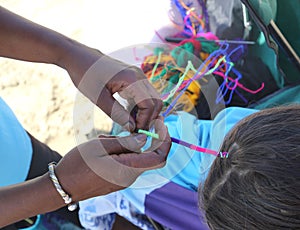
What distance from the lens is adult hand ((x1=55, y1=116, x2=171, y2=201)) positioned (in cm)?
61

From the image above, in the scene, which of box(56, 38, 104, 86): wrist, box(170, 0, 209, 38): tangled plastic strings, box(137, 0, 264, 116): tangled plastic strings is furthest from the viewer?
box(170, 0, 209, 38): tangled plastic strings

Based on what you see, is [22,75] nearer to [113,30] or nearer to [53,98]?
[53,98]

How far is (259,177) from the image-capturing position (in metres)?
0.63

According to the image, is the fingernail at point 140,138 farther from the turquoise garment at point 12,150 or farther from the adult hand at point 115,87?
the turquoise garment at point 12,150

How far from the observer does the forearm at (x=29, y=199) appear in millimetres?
625

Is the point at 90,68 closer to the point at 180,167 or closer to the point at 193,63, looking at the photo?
the point at 180,167

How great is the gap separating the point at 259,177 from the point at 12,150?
50 centimetres

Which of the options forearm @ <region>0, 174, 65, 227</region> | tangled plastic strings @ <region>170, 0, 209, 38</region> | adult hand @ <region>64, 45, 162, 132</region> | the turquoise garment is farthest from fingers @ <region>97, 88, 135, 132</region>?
tangled plastic strings @ <region>170, 0, 209, 38</region>

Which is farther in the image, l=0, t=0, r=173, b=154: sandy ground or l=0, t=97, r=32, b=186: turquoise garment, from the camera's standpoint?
l=0, t=0, r=173, b=154: sandy ground

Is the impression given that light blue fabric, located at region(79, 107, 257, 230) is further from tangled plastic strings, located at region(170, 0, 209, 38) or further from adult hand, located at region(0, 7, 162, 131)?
tangled plastic strings, located at region(170, 0, 209, 38)

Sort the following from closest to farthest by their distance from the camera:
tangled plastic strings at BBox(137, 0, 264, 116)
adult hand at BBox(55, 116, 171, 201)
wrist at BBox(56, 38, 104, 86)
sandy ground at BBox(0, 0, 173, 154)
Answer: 1. adult hand at BBox(55, 116, 171, 201)
2. wrist at BBox(56, 38, 104, 86)
3. tangled plastic strings at BBox(137, 0, 264, 116)
4. sandy ground at BBox(0, 0, 173, 154)

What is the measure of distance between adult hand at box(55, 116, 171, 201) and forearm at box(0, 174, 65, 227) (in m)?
0.02

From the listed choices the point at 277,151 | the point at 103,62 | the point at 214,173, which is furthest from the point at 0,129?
the point at 277,151

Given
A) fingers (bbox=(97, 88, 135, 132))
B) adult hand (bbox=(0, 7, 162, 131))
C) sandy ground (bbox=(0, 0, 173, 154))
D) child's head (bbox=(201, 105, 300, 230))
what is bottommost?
sandy ground (bbox=(0, 0, 173, 154))
